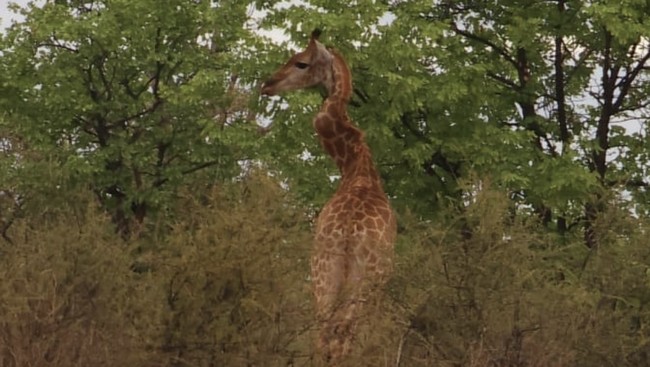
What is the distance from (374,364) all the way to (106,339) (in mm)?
1957

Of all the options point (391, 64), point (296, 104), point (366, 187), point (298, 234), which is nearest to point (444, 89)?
point (391, 64)

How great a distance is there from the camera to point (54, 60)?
25859mm

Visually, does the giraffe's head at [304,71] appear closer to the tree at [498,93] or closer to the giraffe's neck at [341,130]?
the giraffe's neck at [341,130]

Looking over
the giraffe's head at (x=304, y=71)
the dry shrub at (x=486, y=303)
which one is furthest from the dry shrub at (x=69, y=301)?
the giraffe's head at (x=304, y=71)

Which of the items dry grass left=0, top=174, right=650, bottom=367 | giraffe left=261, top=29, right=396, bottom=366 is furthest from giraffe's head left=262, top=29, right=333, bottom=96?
dry grass left=0, top=174, right=650, bottom=367

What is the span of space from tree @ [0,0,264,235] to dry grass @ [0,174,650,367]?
602 inches

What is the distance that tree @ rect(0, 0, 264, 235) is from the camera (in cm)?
2459

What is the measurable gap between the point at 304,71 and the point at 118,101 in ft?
49.7

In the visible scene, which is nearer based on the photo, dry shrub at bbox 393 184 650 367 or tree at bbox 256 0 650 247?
dry shrub at bbox 393 184 650 367

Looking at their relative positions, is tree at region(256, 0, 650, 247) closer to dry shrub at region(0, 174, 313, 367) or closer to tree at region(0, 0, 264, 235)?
tree at region(0, 0, 264, 235)

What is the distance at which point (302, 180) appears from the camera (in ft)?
64.2

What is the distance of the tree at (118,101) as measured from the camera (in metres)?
24.6

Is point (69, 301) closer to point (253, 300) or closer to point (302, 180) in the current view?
point (253, 300)

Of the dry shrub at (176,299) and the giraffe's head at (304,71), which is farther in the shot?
the giraffe's head at (304,71)
